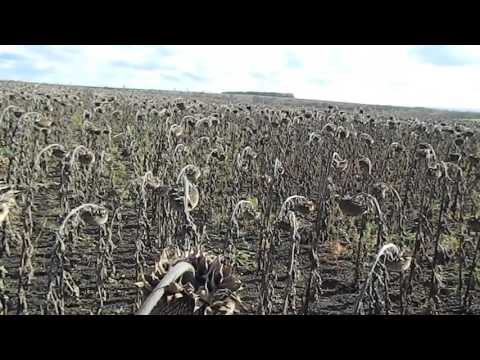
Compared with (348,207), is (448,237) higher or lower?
lower

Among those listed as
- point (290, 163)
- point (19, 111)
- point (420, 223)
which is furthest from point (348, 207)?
point (19, 111)

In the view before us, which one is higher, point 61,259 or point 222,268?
point 222,268

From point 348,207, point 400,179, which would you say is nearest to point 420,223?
point 348,207

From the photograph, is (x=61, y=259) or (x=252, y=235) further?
(x=252, y=235)

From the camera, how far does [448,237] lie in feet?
27.4
